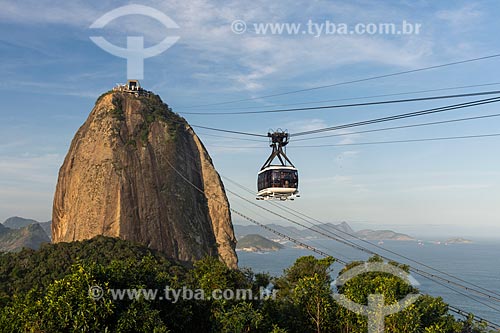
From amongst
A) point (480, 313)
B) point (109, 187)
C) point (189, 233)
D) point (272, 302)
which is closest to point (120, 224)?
point (109, 187)

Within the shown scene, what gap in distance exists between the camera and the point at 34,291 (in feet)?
64.9

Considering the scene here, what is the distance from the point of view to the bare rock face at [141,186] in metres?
79.1

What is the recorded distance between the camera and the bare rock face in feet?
260

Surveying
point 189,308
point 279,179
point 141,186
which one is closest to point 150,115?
point 141,186

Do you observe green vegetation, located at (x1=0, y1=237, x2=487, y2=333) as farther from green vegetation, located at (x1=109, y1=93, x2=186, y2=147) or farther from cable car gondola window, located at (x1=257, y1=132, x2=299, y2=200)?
green vegetation, located at (x1=109, y1=93, x2=186, y2=147)

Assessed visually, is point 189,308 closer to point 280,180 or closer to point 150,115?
point 280,180

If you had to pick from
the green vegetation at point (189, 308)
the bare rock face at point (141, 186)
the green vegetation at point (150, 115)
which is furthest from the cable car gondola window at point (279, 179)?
the green vegetation at point (150, 115)

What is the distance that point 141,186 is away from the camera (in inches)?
3273

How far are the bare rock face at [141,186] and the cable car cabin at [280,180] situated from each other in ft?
160

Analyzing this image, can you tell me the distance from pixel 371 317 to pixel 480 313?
3623 inches

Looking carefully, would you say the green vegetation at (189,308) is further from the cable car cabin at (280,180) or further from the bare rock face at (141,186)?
the bare rock face at (141,186)

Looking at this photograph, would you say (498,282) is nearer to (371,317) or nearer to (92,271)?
(371,317)

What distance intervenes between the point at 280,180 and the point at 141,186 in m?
55.5

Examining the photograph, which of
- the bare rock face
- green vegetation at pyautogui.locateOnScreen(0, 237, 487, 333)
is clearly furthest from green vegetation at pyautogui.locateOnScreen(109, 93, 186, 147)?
green vegetation at pyautogui.locateOnScreen(0, 237, 487, 333)
